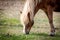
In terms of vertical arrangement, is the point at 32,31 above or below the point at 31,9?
below

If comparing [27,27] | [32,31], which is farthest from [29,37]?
[32,31]

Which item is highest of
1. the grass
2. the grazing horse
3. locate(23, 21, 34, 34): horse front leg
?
the grazing horse

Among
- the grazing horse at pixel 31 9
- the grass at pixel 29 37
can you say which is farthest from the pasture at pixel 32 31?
the grazing horse at pixel 31 9

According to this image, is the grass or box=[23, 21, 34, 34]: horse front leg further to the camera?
box=[23, 21, 34, 34]: horse front leg

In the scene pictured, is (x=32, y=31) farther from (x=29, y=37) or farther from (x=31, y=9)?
(x=31, y=9)

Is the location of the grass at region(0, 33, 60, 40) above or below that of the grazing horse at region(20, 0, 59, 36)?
below

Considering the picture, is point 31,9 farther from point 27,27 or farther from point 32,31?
point 32,31

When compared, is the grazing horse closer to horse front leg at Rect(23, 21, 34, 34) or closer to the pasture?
horse front leg at Rect(23, 21, 34, 34)

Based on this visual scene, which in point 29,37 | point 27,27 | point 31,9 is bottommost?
point 29,37

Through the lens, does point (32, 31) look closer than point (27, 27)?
No

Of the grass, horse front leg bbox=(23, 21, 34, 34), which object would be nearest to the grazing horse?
horse front leg bbox=(23, 21, 34, 34)

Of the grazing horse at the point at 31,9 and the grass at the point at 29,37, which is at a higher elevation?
the grazing horse at the point at 31,9

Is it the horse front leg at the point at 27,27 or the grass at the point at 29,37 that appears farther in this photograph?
the horse front leg at the point at 27,27

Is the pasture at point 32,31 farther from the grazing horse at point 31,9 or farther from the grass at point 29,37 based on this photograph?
the grazing horse at point 31,9
